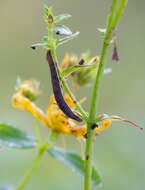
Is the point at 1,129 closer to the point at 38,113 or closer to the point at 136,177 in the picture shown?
the point at 38,113

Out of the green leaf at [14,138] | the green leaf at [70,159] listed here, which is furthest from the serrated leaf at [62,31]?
the green leaf at [70,159]

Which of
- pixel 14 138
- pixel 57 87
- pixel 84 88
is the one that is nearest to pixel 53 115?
pixel 14 138

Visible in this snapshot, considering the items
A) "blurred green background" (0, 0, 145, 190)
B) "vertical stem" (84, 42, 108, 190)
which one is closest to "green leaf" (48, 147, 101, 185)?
"vertical stem" (84, 42, 108, 190)

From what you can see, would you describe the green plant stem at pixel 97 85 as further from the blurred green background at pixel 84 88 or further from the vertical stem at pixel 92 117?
the blurred green background at pixel 84 88

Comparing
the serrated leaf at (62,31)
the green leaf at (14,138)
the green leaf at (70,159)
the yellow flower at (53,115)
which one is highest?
the serrated leaf at (62,31)

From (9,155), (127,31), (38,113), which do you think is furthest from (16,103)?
(127,31)

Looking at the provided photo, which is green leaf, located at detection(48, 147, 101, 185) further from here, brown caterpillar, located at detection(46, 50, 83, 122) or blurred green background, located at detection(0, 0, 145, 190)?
blurred green background, located at detection(0, 0, 145, 190)
